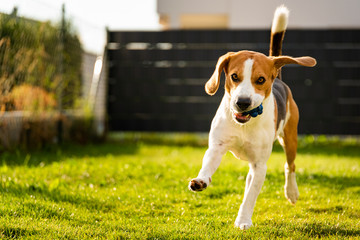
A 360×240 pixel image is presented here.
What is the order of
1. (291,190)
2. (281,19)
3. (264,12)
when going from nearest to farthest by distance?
(291,190), (281,19), (264,12)

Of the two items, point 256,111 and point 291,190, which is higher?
point 256,111

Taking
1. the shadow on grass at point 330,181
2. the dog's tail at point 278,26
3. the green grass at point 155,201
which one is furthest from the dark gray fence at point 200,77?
the dog's tail at point 278,26

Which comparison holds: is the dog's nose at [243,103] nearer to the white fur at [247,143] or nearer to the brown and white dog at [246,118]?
the brown and white dog at [246,118]

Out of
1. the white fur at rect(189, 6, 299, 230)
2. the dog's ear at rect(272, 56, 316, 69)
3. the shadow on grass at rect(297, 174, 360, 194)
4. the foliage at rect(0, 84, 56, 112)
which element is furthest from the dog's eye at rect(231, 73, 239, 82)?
the foliage at rect(0, 84, 56, 112)

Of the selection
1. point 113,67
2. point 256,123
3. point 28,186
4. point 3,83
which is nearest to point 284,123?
point 256,123

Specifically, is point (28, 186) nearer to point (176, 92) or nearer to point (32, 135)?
point (32, 135)

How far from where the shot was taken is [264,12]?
12664mm

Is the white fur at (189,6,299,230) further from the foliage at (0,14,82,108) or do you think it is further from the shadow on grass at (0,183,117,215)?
the foliage at (0,14,82,108)

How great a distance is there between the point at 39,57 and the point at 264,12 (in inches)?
293

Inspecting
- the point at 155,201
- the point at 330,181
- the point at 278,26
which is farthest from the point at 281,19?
the point at 155,201

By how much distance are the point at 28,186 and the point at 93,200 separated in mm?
753

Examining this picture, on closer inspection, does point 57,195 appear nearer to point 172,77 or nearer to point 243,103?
point 243,103

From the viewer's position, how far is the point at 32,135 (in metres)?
7.32

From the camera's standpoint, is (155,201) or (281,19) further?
(281,19)
